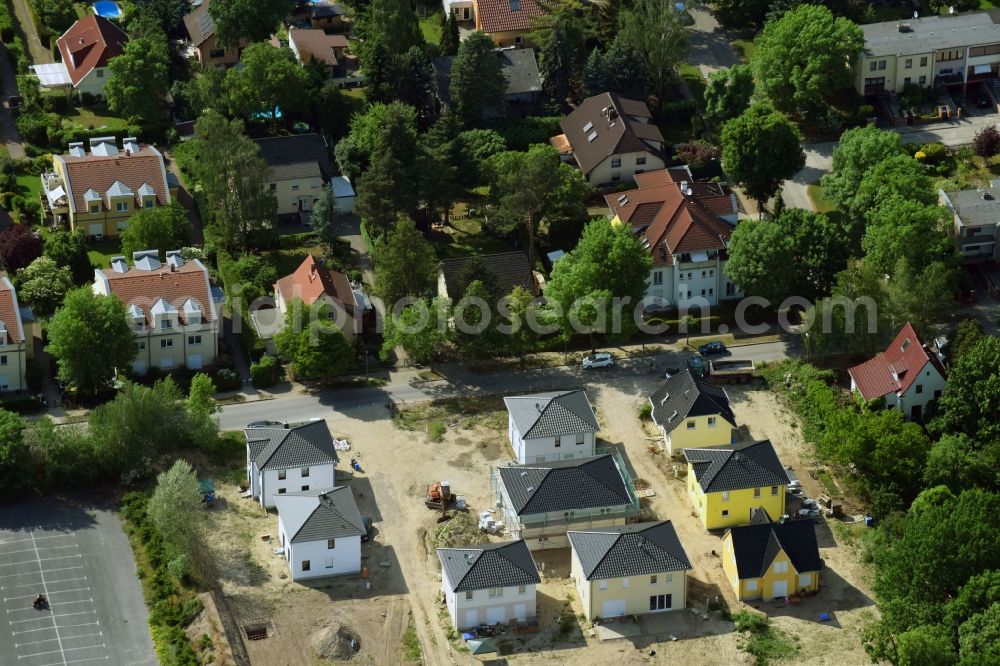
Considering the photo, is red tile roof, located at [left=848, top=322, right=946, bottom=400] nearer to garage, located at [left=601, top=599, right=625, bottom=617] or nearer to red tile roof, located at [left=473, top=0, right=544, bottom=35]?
garage, located at [left=601, top=599, right=625, bottom=617]

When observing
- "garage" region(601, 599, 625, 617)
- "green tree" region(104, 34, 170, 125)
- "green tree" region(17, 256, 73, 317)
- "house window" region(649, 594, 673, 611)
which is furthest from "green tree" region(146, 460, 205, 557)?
"green tree" region(104, 34, 170, 125)

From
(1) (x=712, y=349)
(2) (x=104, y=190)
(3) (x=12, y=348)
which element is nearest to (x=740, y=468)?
(1) (x=712, y=349)

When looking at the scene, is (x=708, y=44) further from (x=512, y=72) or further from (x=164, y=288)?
(x=164, y=288)

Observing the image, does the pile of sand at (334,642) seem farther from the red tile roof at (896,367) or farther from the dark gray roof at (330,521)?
the red tile roof at (896,367)

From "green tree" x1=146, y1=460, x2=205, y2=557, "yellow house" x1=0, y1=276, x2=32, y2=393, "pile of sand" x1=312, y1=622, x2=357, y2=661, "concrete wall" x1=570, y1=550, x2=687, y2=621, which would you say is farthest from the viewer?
"yellow house" x1=0, y1=276, x2=32, y2=393

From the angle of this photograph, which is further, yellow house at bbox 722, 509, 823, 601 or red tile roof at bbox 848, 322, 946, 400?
red tile roof at bbox 848, 322, 946, 400

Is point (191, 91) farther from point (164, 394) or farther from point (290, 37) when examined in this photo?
point (164, 394)
